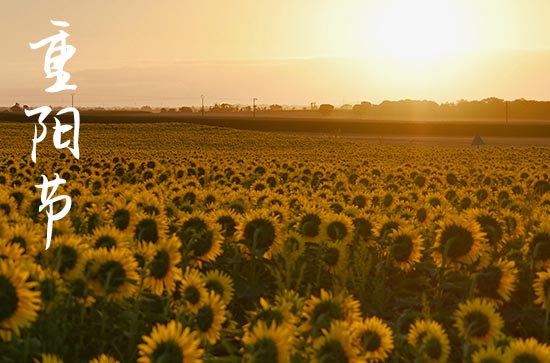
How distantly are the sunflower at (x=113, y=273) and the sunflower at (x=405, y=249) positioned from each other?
3.53 meters

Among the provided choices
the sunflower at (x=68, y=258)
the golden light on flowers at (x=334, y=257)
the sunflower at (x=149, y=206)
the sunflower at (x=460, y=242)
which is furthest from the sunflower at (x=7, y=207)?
the sunflower at (x=460, y=242)

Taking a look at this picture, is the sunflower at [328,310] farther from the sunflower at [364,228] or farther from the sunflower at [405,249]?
the sunflower at [364,228]

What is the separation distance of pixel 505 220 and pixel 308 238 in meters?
2.75

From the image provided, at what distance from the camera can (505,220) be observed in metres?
10.0

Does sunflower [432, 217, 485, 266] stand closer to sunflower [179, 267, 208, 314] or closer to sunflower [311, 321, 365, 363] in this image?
sunflower [179, 267, 208, 314]

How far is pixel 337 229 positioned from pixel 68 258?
12.4ft

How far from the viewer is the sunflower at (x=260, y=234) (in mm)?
8258

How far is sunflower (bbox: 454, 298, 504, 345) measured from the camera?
559 cm

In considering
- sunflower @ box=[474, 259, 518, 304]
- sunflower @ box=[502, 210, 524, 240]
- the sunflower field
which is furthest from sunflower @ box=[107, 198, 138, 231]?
sunflower @ box=[502, 210, 524, 240]

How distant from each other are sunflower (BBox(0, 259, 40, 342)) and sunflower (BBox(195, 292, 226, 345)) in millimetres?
1108

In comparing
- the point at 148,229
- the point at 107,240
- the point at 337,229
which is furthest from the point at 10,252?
the point at 337,229

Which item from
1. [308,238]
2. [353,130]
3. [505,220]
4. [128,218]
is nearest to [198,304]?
[128,218]

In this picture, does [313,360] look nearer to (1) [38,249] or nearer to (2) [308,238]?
(1) [38,249]

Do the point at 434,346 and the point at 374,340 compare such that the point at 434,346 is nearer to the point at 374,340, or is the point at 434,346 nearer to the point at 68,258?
the point at 374,340
